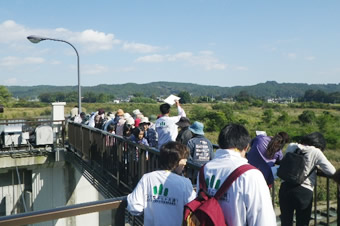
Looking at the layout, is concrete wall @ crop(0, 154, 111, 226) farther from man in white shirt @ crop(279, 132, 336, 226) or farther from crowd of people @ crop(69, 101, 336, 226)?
man in white shirt @ crop(279, 132, 336, 226)

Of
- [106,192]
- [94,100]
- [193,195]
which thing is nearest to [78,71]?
[106,192]

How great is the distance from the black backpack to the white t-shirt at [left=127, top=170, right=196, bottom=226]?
1.44 meters

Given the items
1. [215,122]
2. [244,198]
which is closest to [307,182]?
[244,198]

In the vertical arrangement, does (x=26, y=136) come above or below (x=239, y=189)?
below

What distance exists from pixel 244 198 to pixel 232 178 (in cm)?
14

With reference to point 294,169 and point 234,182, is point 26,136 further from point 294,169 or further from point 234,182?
point 234,182

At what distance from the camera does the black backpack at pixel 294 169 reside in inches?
140

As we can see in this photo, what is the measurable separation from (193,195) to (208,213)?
78cm

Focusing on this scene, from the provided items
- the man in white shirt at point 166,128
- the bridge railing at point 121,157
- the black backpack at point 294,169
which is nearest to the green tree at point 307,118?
the bridge railing at point 121,157

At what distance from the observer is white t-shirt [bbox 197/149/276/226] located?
198 centimetres

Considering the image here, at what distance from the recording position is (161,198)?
107 inches

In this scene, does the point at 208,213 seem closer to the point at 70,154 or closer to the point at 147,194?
the point at 147,194

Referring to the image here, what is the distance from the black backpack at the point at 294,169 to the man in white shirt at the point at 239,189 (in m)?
1.62

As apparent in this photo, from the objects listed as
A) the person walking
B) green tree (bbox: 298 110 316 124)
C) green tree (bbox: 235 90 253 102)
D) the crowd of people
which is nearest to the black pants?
the crowd of people
